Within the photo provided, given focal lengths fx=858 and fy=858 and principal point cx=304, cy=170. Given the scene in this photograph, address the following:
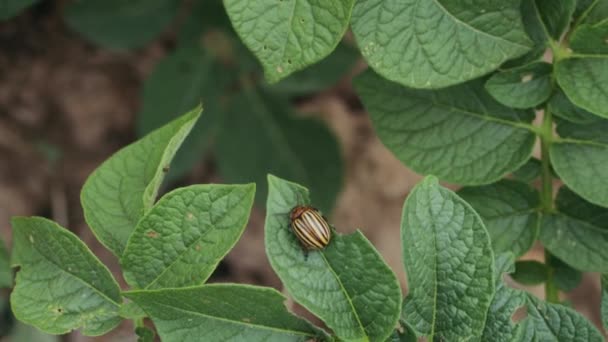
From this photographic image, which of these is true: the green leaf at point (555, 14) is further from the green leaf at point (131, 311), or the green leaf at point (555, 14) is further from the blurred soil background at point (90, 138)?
the blurred soil background at point (90, 138)

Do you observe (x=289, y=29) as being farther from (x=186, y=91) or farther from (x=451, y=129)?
(x=186, y=91)

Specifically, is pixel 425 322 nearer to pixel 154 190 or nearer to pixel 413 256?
pixel 413 256

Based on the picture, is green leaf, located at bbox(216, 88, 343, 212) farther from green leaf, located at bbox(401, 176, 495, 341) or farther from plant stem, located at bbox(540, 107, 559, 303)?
green leaf, located at bbox(401, 176, 495, 341)

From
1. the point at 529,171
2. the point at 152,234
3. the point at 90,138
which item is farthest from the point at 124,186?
the point at 90,138

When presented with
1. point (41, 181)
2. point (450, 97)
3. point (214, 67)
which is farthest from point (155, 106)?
point (450, 97)

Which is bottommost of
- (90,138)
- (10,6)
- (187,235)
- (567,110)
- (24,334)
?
(24,334)

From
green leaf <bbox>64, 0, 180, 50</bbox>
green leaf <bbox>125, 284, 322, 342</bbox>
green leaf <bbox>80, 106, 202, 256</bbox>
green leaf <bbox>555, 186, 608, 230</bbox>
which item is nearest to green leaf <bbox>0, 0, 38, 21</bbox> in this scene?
green leaf <bbox>64, 0, 180, 50</bbox>
